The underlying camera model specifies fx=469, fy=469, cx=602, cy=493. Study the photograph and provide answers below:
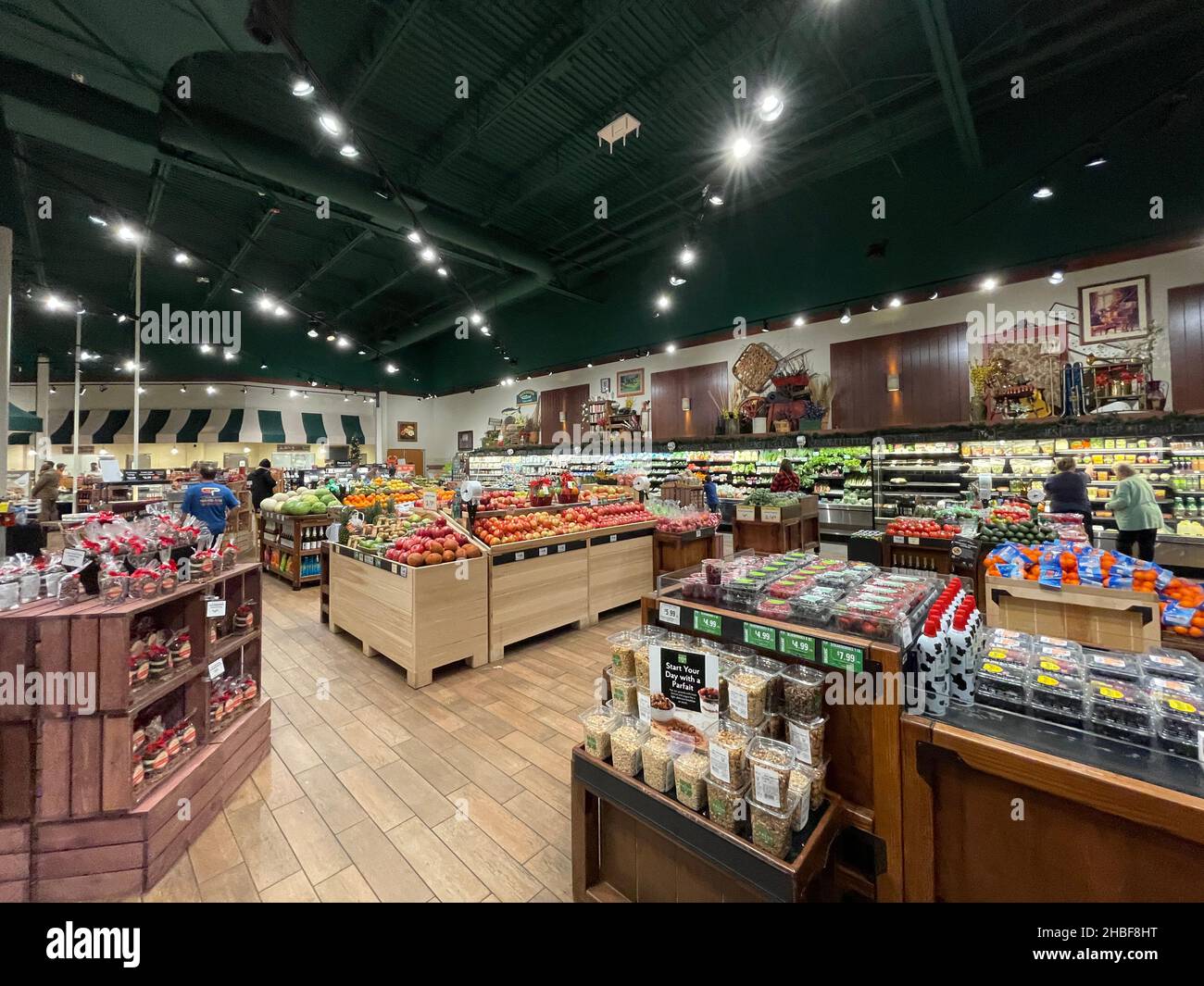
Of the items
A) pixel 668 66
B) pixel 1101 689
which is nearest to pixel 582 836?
pixel 1101 689

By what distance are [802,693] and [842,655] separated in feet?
0.55

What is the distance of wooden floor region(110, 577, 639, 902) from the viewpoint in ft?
6.08

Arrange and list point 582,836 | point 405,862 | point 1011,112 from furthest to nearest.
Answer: point 1011,112 → point 405,862 → point 582,836

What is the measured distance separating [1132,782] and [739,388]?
35.9ft

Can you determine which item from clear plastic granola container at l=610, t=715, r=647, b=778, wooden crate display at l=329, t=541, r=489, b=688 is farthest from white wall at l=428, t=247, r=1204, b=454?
clear plastic granola container at l=610, t=715, r=647, b=778

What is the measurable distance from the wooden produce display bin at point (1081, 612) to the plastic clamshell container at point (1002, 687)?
175cm

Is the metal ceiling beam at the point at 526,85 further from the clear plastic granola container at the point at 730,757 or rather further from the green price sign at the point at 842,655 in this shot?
the clear plastic granola container at the point at 730,757

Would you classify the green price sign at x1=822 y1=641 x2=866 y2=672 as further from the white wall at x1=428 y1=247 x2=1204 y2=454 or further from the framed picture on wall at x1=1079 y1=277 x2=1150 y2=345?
the framed picture on wall at x1=1079 y1=277 x2=1150 y2=345

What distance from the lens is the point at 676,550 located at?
18.8ft

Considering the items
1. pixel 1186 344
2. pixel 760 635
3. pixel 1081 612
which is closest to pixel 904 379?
pixel 1186 344

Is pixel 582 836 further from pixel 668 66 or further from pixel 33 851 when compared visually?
pixel 668 66

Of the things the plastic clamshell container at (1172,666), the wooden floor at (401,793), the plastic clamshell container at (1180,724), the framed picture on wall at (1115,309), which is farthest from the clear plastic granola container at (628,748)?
the framed picture on wall at (1115,309)

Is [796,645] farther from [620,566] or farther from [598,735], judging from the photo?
[620,566]
